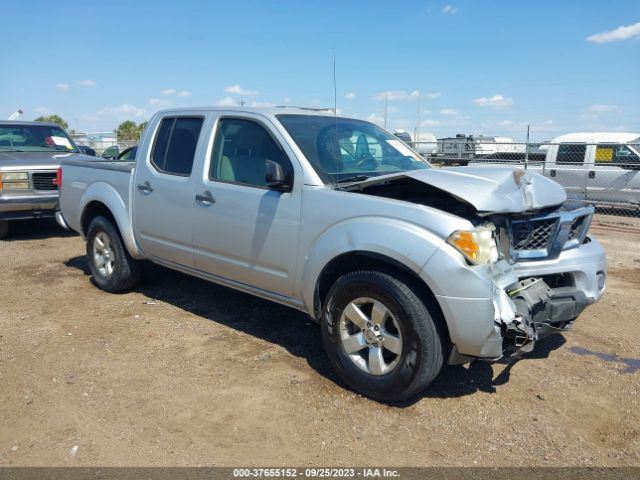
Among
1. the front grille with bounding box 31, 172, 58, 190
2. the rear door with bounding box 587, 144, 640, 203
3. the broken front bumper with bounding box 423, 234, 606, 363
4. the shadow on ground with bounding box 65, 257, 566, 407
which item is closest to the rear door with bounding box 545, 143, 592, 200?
the rear door with bounding box 587, 144, 640, 203

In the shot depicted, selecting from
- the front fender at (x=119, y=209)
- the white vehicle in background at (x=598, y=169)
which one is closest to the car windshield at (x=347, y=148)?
the front fender at (x=119, y=209)

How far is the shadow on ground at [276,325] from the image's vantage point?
3863 mm

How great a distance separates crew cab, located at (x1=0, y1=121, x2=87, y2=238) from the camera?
842cm

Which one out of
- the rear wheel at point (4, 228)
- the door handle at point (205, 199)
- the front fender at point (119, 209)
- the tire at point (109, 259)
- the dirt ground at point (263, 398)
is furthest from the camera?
the rear wheel at point (4, 228)

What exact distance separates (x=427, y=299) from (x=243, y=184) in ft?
5.92

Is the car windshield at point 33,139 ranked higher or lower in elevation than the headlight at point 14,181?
higher

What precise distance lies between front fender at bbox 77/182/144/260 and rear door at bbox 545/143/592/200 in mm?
10253

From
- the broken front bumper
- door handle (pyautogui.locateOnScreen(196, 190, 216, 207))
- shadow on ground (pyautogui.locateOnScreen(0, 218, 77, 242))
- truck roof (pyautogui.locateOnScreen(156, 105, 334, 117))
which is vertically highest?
truck roof (pyautogui.locateOnScreen(156, 105, 334, 117))

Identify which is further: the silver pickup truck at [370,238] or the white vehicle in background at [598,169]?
the white vehicle in background at [598,169]

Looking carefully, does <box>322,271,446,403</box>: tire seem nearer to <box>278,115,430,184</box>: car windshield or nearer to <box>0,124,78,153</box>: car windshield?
<box>278,115,430,184</box>: car windshield

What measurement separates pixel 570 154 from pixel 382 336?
1174 centimetres

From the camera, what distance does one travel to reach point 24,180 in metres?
8.52

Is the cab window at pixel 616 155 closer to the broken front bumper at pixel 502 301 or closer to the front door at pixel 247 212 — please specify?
the broken front bumper at pixel 502 301

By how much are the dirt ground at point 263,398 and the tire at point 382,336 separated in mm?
188
